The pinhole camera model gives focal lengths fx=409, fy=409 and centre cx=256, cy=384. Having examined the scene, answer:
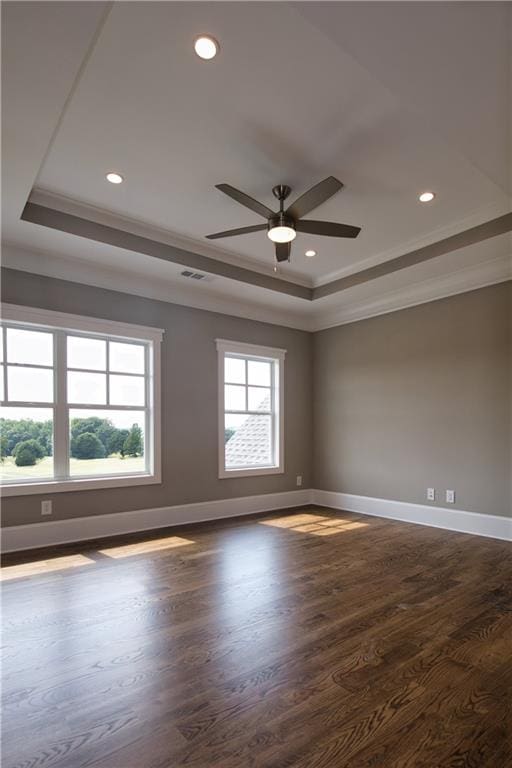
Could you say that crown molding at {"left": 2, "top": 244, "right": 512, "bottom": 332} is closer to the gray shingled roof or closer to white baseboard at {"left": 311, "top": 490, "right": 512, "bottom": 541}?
the gray shingled roof

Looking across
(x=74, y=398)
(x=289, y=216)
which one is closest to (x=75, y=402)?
(x=74, y=398)

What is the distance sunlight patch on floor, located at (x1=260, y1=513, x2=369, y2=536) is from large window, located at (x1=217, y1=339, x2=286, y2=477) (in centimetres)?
79

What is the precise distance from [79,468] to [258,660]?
9.79ft

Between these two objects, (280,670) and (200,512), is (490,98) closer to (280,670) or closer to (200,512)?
(280,670)

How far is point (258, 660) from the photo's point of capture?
2.08m

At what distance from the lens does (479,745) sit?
1.53 metres

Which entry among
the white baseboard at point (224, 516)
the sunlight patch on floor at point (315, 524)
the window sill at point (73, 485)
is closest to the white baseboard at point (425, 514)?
the white baseboard at point (224, 516)

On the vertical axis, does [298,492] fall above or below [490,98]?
below

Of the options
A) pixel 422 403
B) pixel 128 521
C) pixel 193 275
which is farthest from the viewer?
pixel 422 403

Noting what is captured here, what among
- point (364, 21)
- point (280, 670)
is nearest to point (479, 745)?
point (280, 670)

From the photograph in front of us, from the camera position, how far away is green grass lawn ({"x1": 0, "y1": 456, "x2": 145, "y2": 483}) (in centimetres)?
396

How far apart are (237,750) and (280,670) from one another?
525 millimetres

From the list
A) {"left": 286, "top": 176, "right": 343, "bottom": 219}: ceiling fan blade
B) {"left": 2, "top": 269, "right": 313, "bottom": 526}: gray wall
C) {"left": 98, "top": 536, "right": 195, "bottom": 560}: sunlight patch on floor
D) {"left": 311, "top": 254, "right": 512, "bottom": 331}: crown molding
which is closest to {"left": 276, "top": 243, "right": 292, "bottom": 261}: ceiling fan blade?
{"left": 286, "top": 176, "right": 343, "bottom": 219}: ceiling fan blade

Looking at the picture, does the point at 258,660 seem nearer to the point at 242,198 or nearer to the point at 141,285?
the point at 242,198
